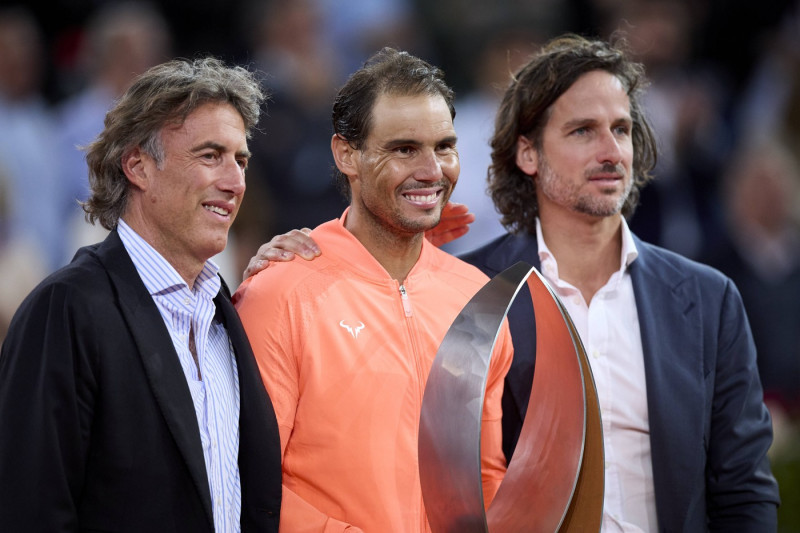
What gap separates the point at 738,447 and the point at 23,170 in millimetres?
5258

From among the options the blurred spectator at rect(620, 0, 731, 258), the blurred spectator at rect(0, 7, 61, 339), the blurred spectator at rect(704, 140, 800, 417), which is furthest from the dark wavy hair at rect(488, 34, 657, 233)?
the blurred spectator at rect(0, 7, 61, 339)

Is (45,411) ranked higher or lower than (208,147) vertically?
lower

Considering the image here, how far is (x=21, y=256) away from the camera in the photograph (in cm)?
676

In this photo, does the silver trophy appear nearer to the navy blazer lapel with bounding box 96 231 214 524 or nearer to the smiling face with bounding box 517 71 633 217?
the navy blazer lapel with bounding box 96 231 214 524

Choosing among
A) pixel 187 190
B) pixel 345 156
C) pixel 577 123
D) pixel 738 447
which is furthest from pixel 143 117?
pixel 738 447

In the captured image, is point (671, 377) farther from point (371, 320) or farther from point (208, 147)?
point (208, 147)

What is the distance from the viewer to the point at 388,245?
375 cm

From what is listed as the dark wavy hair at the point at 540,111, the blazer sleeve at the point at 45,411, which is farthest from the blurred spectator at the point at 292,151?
the blazer sleeve at the point at 45,411

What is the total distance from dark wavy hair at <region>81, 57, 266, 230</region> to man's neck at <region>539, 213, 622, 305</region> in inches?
56.9

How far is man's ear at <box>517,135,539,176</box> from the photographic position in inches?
A: 175

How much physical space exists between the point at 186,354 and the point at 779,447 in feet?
12.0

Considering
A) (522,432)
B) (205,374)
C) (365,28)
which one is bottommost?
(522,432)

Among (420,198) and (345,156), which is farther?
(345,156)

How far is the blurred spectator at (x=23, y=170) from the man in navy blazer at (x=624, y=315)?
338 cm
